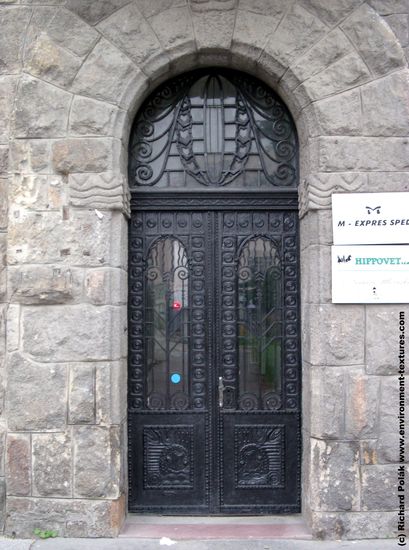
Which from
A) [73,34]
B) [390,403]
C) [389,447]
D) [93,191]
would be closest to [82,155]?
[93,191]

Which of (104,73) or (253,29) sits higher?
(253,29)

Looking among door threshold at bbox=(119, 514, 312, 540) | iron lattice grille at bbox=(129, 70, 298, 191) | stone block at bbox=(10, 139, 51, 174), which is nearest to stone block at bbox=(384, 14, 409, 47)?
iron lattice grille at bbox=(129, 70, 298, 191)

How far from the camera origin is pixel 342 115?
471cm

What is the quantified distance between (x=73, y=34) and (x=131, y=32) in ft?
1.60

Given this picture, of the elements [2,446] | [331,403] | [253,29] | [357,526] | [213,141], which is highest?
[253,29]

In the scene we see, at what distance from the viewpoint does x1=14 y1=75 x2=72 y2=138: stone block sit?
473cm

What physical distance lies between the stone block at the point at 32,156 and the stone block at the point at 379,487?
12.0 ft

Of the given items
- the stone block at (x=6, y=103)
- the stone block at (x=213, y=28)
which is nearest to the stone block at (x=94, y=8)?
the stone block at (x=213, y=28)

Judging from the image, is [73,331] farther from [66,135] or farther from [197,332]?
[66,135]

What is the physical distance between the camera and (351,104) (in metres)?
4.71

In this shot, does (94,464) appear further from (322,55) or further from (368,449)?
(322,55)

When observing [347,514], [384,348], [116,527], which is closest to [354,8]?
[384,348]

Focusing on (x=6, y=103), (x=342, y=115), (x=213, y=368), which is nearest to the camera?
(x=342, y=115)

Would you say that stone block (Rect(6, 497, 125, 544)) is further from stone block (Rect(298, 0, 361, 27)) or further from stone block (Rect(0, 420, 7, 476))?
stone block (Rect(298, 0, 361, 27))
